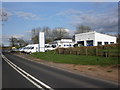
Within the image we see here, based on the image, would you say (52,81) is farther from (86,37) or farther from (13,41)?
(13,41)

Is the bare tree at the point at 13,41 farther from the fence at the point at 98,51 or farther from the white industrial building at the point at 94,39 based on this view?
the fence at the point at 98,51

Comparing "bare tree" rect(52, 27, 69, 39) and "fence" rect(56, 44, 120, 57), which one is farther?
"bare tree" rect(52, 27, 69, 39)

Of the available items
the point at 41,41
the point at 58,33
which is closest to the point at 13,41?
the point at 58,33

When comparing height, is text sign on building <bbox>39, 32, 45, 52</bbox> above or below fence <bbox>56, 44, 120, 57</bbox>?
above

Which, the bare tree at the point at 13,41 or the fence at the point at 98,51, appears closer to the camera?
the fence at the point at 98,51

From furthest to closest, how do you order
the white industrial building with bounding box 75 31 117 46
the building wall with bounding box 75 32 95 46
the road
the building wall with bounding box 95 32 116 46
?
the building wall with bounding box 75 32 95 46 < the building wall with bounding box 95 32 116 46 < the white industrial building with bounding box 75 31 117 46 < the road

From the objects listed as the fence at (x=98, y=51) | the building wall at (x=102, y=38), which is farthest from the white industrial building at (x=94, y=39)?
the fence at (x=98, y=51)

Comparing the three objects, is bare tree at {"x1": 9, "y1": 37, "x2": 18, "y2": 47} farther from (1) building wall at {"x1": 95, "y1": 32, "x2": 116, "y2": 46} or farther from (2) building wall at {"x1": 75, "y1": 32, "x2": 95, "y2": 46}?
(1) building wall at {"x1": 95, "y1": 32, "x2": 116, "y2": 46}

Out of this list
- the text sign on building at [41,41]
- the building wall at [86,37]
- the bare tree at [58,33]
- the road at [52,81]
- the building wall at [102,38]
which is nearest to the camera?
the road at [52,81]

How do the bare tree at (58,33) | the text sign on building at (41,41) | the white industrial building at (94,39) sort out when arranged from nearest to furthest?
the text sign on building at (41,41), the white industrial building at (94,39), the bare tree at (58,33)

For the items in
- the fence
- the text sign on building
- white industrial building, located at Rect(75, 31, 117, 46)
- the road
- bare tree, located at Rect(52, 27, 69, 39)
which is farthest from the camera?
bare tree, located at Rect(52, 27, 69, 39)

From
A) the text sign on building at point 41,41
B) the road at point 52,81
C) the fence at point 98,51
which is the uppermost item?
the text sign on building at point 41,41

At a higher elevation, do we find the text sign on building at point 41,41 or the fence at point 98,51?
the text sign on building at point 41,41

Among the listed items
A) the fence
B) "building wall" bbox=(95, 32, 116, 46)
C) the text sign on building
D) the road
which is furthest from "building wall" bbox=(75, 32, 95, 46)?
the road
